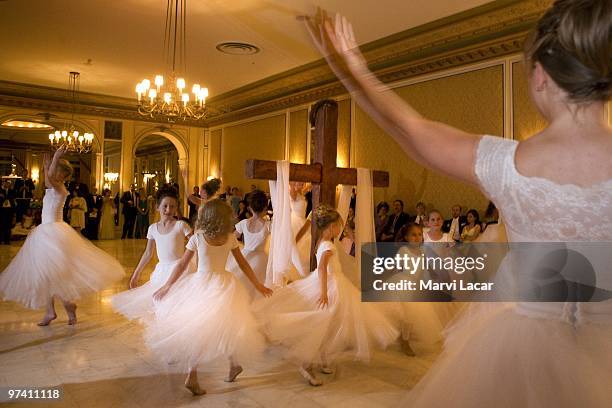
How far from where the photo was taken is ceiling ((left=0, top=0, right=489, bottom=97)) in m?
7.32

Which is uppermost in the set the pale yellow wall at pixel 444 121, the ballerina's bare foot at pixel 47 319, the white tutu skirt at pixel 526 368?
the pale yellow wall at pixel 444 121

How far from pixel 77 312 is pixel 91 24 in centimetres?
547

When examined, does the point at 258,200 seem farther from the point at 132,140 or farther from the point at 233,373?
the point at 132,140

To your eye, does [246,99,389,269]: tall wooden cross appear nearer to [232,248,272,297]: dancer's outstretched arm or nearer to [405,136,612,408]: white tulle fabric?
[232,248,272,297]: dancer's outstretched arm

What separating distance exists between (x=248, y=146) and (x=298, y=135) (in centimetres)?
232

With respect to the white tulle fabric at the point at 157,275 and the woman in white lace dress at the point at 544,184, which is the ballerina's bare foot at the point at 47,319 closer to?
the white tulle fabric at the point at 157,275

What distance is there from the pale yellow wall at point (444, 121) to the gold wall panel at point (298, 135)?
191cm

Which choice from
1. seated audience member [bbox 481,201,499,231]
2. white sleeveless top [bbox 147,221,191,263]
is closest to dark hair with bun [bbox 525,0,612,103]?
white sleeveless top [bbox 147,221,191,263]

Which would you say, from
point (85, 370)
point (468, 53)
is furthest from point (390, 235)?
point (85, 370)

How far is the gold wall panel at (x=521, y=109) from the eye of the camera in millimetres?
7297

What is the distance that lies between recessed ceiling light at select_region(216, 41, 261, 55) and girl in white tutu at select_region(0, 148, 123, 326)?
208 inches

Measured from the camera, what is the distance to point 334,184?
12.8 feet

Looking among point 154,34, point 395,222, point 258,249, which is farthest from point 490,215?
point 154,34

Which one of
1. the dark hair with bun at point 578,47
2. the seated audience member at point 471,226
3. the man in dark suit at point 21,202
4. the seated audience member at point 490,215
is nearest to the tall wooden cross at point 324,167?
the dark hair with bun at point 578,47
